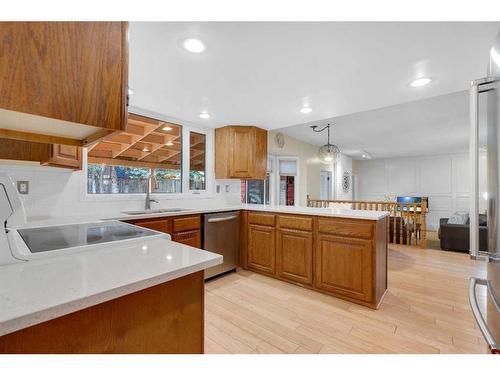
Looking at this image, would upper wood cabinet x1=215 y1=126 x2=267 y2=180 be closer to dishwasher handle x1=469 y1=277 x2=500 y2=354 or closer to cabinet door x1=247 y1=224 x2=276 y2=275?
cabinet door x1=247 y1=224 x2=276 y2=275

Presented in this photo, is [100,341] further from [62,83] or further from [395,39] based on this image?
→ [395,39]

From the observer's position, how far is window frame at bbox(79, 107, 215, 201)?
2521 mm

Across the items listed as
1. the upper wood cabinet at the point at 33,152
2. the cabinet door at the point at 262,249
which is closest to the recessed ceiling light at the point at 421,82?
the cabinet door at the point at 262,249

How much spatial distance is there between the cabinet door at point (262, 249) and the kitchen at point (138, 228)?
0.02 m

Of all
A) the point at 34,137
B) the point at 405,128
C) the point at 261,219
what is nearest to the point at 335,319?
the point at 261,219

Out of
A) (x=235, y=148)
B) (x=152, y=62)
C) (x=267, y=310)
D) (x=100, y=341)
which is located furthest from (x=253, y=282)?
→ (x=152, y=62)

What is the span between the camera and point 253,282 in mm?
2818

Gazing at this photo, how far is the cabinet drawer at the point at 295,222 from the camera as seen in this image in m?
2.62

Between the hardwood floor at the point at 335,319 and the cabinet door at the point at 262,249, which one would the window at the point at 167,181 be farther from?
the hardwood floor at the point at 335,319

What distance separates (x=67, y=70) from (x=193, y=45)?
3.58ft

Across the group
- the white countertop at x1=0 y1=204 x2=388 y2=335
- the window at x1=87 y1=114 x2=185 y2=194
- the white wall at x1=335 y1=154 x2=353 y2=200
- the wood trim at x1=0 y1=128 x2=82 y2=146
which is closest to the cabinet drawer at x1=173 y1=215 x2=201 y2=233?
the window at x1=87 y1=114 x2=185 y2=194

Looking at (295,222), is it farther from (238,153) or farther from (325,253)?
(238,153)

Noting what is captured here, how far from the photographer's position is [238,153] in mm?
3598
